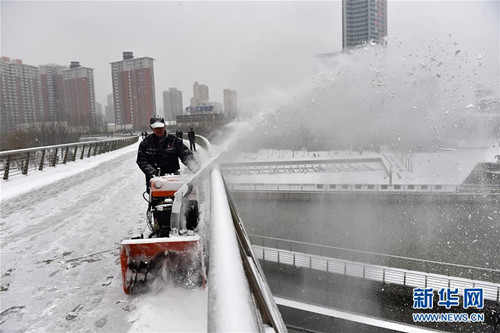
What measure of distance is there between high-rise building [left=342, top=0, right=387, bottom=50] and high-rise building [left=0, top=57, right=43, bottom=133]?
71994mm

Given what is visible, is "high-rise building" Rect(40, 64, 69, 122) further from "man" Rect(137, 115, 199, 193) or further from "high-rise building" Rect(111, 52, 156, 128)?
"man" Rect(137, 115, 199, 193)


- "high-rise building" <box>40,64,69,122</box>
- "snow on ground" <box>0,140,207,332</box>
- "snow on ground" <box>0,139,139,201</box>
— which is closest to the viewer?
"snow on ground" <box>0,140,207,332</box>

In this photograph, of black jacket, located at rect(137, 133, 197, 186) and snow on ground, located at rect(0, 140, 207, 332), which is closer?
snow on ground, located at rect(0, 140, 207, 332)

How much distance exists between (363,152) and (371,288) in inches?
618

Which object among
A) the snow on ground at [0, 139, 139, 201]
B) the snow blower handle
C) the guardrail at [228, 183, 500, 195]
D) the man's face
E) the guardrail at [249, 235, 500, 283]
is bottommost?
the guardrail at [249, 235, 500, 283]

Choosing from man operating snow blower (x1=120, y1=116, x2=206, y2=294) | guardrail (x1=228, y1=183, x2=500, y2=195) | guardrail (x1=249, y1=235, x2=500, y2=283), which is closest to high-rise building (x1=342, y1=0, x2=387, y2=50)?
guardrail (x1=249, y1=235, x2=500, y2=283)

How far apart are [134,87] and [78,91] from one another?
35.0 m

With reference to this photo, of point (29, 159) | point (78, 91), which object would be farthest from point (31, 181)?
point (78, 91)

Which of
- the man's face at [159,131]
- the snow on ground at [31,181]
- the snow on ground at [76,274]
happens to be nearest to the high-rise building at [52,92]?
the snow on ground at [31,181]

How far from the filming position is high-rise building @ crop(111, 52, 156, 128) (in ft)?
230

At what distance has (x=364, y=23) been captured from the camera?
14.9 meters

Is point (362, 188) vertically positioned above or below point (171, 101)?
below

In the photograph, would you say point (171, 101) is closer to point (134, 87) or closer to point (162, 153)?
point (134, 87)

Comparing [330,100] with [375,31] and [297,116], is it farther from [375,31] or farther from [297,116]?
[375,31]
